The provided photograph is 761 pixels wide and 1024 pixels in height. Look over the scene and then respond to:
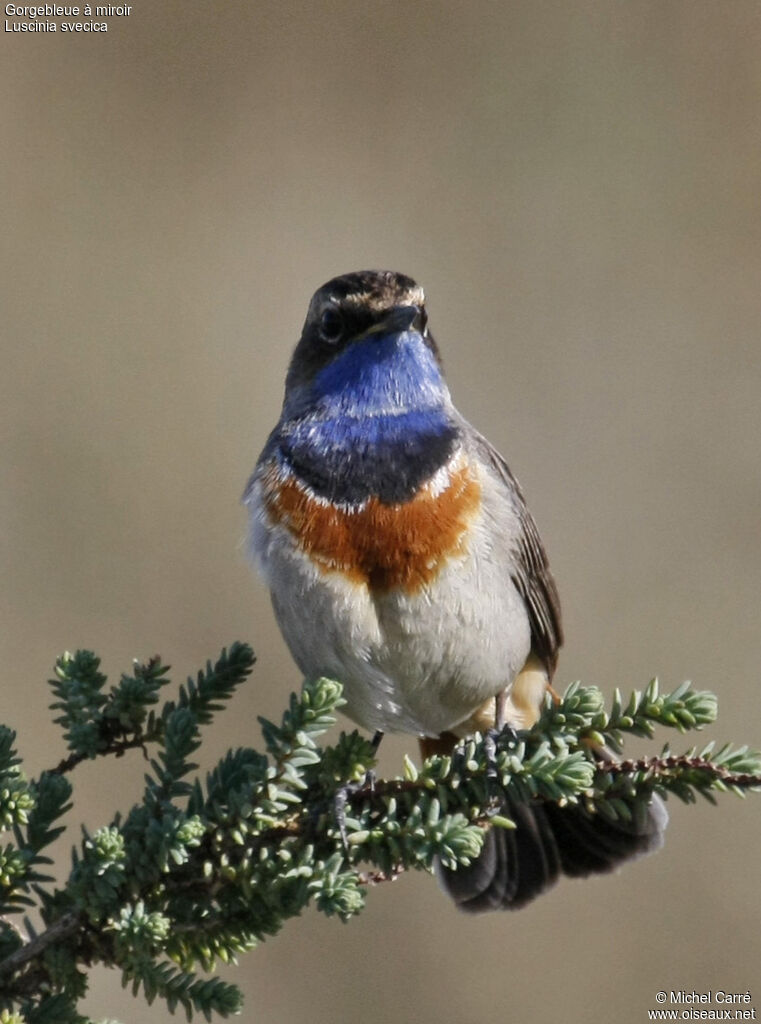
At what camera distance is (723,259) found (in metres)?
7.59

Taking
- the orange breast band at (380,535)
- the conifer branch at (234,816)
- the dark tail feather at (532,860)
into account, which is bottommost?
the conifer branch at (234,816)

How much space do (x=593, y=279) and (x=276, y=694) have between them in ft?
9.92

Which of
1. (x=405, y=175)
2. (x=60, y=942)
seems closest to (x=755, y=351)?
(x=405, y=175)

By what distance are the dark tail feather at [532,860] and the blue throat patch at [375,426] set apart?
124cm

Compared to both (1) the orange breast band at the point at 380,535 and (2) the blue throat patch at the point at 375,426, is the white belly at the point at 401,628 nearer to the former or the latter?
(1) the orange breast band at the point at 380,535

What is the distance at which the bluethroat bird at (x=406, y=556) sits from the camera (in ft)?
13.1

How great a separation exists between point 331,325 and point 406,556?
923mm

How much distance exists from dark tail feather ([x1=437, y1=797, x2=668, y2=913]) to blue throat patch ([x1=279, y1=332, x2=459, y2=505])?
4.07ft

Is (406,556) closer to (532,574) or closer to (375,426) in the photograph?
(375,426)

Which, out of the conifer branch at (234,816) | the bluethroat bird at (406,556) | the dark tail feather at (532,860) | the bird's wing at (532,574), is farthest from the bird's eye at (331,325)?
the dark tail feather at (532,860)

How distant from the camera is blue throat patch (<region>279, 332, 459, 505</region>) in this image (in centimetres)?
411

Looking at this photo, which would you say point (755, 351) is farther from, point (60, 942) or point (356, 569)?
point (60, 942)

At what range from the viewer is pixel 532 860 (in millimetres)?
4539

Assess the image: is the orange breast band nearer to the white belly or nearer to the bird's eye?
the white belly
